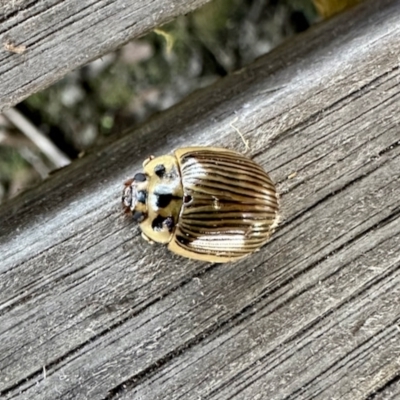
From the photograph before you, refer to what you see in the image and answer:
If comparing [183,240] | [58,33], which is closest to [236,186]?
[183,240]

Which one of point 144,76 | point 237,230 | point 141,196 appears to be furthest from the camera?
point 144,76

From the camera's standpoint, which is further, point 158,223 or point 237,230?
point 158,223

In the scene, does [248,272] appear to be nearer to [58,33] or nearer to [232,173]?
[232,173]

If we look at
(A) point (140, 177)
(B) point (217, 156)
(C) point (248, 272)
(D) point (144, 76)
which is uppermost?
(D) point (144, 76)

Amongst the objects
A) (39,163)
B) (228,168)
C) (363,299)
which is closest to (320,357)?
(363,299)

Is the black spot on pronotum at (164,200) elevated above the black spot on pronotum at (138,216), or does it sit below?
A: above

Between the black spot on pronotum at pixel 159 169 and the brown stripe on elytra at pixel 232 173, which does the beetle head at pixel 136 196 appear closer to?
the black spot on pronotum at pixel 159 169

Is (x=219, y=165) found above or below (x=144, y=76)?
below

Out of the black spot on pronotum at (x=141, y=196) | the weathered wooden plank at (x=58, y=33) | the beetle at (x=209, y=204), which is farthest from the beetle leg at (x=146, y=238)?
the weathered wooden plank at (x=58, y=33)
